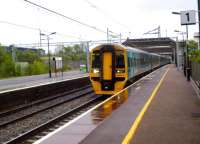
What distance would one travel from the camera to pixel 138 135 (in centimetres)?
922

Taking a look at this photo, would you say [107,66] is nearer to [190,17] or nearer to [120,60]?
[120,60]

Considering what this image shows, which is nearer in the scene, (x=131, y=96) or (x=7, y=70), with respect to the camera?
(x=131, y=96)

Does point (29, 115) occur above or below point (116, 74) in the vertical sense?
below

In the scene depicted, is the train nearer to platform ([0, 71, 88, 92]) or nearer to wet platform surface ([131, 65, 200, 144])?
wet platform surface ([131, 65, 200, 144])

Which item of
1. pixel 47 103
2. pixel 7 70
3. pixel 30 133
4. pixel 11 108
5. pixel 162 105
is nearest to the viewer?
pixel 30 133

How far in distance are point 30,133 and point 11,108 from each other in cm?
742

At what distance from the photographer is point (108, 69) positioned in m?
22.4

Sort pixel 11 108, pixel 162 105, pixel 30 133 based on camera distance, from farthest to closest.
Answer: pixel 11 108 → pixel 162 105 → pixel 30 133

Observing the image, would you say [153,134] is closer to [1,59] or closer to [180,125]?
[180,125]

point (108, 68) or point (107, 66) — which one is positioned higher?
point (107, 66)

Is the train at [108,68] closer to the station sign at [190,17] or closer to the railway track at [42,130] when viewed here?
the railway track at [42,130]

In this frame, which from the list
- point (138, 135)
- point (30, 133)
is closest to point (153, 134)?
point (138, 135)

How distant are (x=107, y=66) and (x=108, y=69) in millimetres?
180

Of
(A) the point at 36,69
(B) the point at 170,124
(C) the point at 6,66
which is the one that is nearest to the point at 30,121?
(B) the point at 170,124
